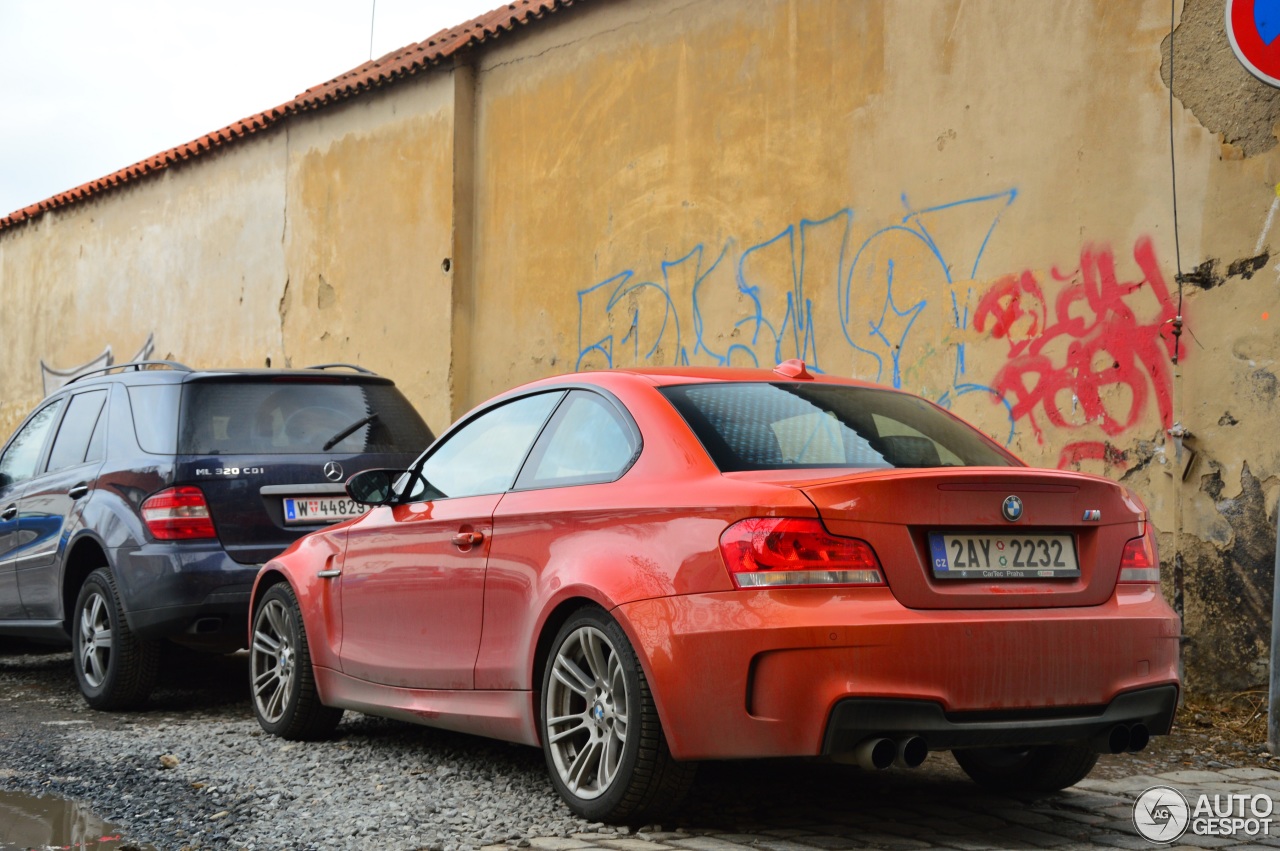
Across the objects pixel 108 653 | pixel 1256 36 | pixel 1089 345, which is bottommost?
pixel 108 653

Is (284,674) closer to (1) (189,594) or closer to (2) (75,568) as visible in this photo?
(1) (189,594)

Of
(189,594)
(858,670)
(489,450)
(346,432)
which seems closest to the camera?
(858,670)

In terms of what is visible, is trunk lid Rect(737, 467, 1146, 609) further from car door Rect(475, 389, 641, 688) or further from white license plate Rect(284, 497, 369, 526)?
white license plate Rect(284, 497, 369, 526)

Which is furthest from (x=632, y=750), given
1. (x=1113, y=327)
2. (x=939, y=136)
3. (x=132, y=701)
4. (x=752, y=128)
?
(x=752, y=128)

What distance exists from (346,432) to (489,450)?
2.31 meters

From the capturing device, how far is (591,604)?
4.44 metres

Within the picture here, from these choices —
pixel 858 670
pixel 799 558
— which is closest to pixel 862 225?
pixel 799 558

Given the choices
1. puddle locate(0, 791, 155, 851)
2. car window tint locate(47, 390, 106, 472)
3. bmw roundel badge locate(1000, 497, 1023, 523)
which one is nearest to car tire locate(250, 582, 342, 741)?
puddle locate(0, 791, 155, 851)

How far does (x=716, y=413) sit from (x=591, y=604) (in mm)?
745

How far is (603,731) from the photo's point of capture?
4391mm

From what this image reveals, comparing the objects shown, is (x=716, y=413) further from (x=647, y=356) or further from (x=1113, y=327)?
(x=647, y=356)

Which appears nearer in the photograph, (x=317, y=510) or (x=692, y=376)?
(x=692, y=376)

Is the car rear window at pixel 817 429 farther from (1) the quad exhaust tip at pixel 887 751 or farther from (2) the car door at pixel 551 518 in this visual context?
(1) the quad exhaust tip at pixel 887 751

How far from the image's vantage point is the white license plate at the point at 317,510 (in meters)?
7.12
